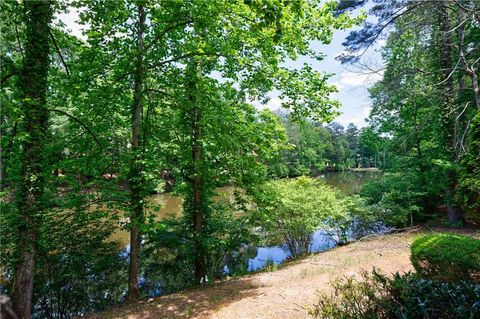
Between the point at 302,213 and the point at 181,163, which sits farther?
the point at 302,213

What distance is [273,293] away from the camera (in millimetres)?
5445

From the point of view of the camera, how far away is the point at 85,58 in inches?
221

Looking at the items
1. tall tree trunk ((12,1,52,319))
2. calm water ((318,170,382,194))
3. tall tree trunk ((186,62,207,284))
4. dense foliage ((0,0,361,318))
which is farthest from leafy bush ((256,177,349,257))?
calm water ((318,170,382,194))

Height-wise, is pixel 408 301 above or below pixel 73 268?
above

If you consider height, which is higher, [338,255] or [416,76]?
[416,76]

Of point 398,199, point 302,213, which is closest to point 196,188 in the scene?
point 302,213

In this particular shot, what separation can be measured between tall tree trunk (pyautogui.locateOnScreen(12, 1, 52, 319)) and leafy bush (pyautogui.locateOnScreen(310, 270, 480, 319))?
173 inches

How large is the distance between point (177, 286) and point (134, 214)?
3830 mm

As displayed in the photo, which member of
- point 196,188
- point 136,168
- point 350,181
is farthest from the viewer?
point 350,181

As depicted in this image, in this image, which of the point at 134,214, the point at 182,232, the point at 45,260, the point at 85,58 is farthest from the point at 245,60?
the point at 45,260

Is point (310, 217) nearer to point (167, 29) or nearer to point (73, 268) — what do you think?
point (73, 268)

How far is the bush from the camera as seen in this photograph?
361 centimetres

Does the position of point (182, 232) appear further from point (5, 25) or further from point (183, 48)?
point (5, 25)

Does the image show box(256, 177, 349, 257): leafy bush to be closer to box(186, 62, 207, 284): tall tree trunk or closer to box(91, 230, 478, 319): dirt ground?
box(91, 230, 478, 319): dirt ground
